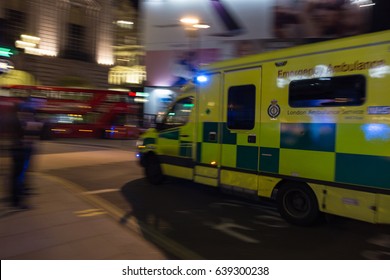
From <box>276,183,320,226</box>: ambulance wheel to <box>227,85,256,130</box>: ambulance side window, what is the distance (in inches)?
47.6

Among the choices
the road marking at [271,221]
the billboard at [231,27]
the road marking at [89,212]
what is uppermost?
the billboard at [231,27]

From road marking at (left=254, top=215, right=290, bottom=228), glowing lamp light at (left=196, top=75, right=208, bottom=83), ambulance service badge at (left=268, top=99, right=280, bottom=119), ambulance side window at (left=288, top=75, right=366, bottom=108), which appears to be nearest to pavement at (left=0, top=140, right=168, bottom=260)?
road marking at (left=254, top=215, right=290, bottom=228)

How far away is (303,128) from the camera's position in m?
5.77

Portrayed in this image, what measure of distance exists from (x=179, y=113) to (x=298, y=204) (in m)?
3.42

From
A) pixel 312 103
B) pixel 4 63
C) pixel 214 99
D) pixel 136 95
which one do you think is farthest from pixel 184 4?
pixel 312 103

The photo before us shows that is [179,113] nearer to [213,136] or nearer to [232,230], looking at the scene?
[213,136]

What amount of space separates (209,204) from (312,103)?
279cm

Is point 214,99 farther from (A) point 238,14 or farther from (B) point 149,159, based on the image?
(A) point 238,14

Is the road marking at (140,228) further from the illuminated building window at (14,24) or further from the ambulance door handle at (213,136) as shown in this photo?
the illuminated building window at (14,24)

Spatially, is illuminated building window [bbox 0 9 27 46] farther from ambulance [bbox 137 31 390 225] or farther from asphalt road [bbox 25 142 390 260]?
ambulance [bbox 137 31 390 225]

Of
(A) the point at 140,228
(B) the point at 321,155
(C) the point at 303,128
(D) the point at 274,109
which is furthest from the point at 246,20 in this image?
(A) the point at 140,228

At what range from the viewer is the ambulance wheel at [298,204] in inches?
227

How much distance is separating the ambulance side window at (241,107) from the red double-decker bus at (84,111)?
Answer: 1741 cm

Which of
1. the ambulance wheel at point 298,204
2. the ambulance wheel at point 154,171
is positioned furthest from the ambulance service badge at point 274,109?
the ambulance wheel at point 154,171
